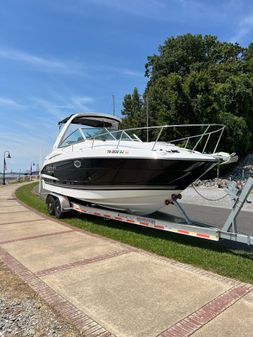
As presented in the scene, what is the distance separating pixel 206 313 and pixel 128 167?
4.10 meters

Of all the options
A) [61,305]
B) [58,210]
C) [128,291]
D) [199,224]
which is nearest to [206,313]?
[128,291]

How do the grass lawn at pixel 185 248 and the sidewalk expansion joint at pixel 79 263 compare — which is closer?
the sidewalk expansion joint at pixel 79 263

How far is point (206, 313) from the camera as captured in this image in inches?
148

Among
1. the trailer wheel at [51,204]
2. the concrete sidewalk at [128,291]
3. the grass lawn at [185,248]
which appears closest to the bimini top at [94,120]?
the trailer wheel at [51,204]

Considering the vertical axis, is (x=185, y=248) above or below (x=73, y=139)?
below

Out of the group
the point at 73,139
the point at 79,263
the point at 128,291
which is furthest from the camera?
the point at 73,139

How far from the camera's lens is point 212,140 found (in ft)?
88.0

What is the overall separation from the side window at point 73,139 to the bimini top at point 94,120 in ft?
2.15

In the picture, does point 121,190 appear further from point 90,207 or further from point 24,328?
point 24,328

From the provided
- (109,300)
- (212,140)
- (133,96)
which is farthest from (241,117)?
(109,300)

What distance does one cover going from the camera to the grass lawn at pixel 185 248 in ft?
17.5

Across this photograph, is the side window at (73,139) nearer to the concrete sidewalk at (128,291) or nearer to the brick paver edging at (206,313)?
the concrete sidewalk at (128,291)

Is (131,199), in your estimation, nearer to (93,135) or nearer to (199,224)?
(199,224)

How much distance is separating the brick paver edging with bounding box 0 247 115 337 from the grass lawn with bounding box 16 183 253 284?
7.82 ft
